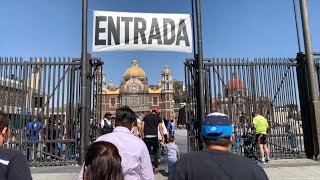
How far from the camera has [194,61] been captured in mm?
9000

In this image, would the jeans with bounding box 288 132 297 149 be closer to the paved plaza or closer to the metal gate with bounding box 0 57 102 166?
the paved plaza

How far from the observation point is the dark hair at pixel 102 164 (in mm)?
2047

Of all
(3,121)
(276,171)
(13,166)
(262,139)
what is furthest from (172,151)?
(13,166)

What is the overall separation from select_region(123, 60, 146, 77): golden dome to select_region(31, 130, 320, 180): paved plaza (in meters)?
95.1

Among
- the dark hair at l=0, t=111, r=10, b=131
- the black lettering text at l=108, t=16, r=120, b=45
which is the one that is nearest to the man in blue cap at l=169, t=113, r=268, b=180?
the dark hair at l=0, t=111, r=10, b=131

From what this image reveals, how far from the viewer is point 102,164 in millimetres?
2053

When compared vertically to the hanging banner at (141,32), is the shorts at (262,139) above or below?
below

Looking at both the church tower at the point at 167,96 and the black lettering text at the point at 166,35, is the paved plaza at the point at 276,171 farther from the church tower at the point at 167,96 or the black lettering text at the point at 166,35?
the church tower at the point at 167,96

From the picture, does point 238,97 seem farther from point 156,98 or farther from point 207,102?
point 156,98

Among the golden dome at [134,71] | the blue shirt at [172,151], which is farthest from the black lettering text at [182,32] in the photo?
the golden dome at [134,71]

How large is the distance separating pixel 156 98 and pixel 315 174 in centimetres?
8804

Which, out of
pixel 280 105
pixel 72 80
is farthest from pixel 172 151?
pixel 280 105

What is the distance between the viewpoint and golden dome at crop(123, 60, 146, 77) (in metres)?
104

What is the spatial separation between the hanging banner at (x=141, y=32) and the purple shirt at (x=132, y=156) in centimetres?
584
